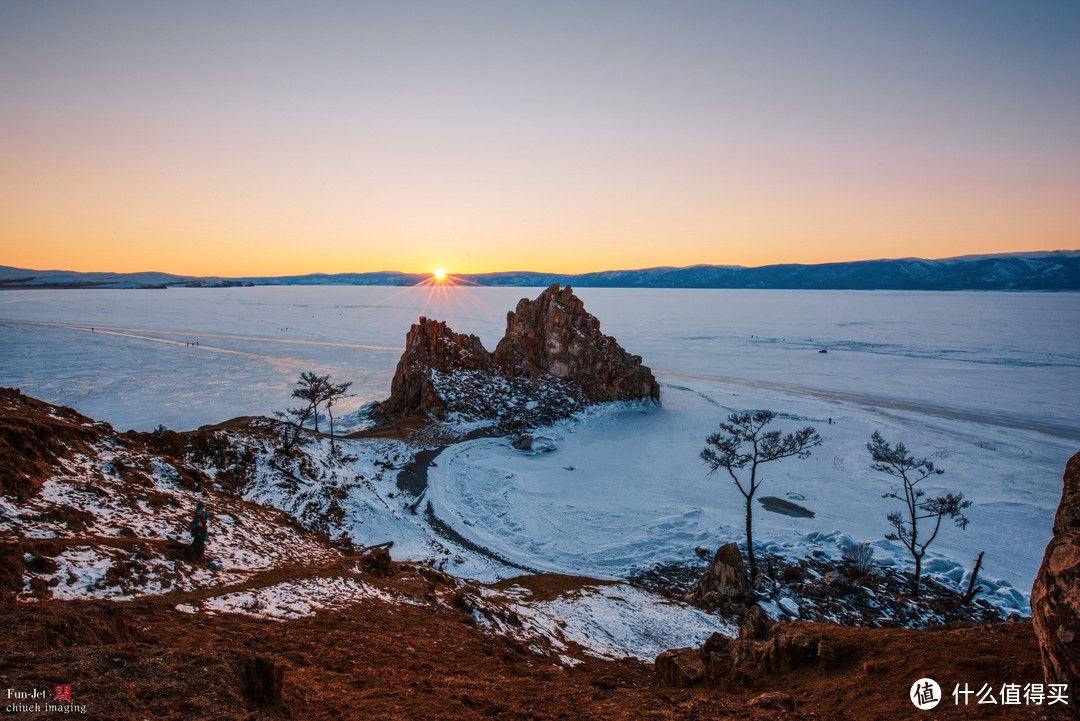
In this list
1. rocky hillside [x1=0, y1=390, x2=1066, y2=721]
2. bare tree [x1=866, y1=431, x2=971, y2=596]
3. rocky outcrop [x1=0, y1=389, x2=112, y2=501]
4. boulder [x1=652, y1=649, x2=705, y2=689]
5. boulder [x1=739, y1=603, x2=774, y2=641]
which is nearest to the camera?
rocky hillside [x1=0, y1=390, x2=1066, y2=721]

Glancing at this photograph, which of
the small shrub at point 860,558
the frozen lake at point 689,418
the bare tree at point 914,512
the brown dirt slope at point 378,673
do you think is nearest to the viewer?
the brown dirt slope at point 378,673

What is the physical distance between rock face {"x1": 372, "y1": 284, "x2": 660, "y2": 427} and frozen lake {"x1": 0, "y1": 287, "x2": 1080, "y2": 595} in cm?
394

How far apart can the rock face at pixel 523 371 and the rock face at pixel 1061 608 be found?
36928mm

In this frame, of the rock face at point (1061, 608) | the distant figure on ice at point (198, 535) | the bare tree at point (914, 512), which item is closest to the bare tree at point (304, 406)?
the distant figure on ice at point (198, 535)

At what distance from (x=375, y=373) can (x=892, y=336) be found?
106282 mm

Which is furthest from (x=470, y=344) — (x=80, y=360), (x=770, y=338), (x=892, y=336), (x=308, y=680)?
(x=892, y=336)

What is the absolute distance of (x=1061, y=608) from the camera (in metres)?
6.39

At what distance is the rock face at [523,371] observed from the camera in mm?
44969

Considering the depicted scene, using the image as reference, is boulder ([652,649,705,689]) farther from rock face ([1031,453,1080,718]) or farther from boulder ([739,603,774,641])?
rock face ([1031,453,1080,718])

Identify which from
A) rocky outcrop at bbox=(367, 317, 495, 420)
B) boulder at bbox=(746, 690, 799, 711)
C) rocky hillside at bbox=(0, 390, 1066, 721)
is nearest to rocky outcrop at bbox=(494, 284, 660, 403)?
rocky outcrop at bbox=(367, 317, 495, 420)

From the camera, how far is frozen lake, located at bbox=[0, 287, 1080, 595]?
2553 cm

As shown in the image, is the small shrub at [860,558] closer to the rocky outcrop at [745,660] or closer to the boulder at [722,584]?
the boulder at [722,584]

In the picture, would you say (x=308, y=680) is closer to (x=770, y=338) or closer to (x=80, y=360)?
(x=80, y=360)

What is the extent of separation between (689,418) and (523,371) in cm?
1715
